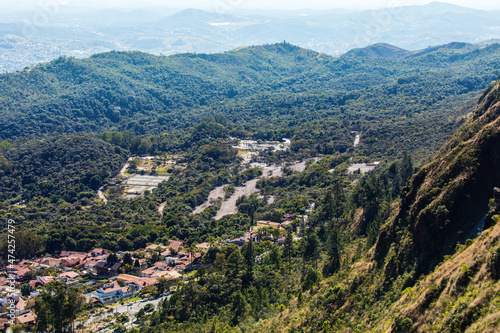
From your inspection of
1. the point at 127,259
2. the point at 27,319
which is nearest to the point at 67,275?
the point at 127,259

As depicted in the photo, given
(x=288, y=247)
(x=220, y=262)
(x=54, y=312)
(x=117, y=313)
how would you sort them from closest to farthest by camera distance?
(x=54, y=312) < (x=117, y=313) < (x=288, y=247) < (x=220, y=262)

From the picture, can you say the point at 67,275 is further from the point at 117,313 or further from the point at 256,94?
the point at 256,94

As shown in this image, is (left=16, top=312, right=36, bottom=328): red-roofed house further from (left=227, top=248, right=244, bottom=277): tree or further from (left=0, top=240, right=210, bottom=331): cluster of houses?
(left=227, top=248, right=244, bottom=277): tree

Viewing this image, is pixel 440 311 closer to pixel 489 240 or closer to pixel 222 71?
pixel 489 240

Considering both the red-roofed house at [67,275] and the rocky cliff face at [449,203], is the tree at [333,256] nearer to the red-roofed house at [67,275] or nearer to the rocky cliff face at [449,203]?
the rocky cliff face at [449,203]

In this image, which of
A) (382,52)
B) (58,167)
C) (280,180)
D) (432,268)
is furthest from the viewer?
(382,52)

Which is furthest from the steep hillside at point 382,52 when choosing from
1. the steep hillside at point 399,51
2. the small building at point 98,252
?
the small building at point 98,252

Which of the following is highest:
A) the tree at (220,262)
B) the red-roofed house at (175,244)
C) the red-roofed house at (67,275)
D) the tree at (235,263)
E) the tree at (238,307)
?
the tree at (238,307)

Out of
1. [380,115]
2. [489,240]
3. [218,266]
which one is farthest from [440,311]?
[380,115]
